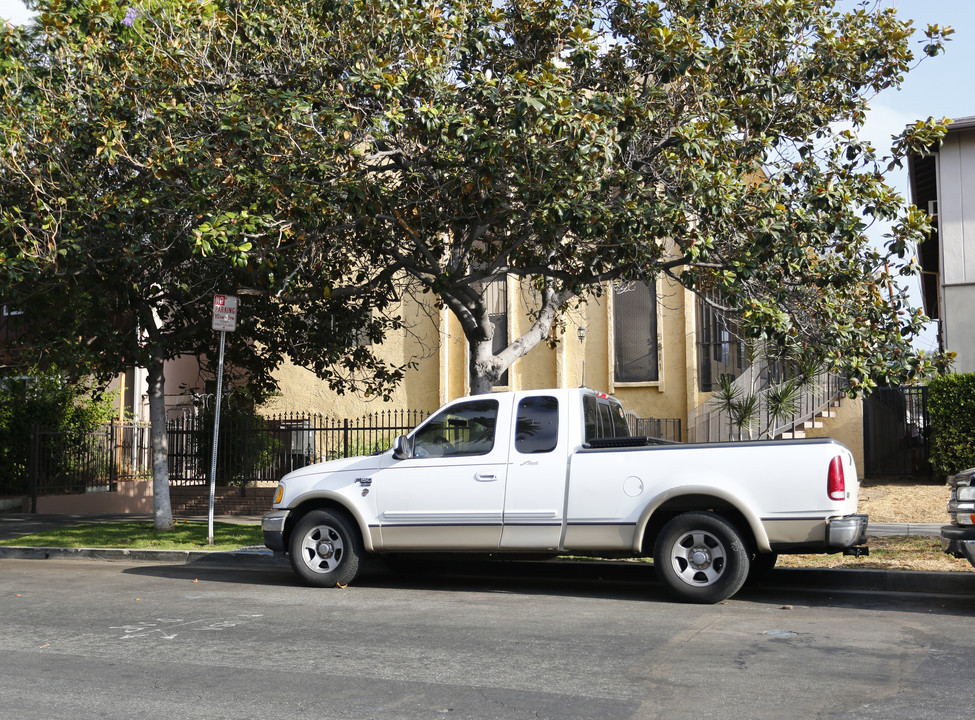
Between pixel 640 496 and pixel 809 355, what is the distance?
5.90 meters

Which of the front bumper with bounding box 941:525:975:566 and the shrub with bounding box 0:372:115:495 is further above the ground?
the shrub with bounding box 0:372:115:495

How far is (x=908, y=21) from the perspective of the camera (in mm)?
12766

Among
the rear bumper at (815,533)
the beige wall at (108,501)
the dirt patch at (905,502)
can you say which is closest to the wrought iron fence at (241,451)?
the beige wall at (108,501)

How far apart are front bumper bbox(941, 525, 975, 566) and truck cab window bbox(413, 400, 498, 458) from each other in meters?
4.15

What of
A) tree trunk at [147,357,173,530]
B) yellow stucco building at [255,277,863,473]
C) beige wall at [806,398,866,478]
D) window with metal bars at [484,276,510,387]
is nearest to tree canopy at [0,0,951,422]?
tree trunk at [147,357,173,530]

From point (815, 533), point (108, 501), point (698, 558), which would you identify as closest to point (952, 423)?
point (815, 533)

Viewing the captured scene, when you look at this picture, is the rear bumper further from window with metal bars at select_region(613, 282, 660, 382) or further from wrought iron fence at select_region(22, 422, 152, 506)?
window with metal bars at select_region(613, 282, 660, 382)

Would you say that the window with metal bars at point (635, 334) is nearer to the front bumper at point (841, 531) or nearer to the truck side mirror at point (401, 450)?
the truck side mirror at point (401, 450)

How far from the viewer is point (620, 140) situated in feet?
38.5

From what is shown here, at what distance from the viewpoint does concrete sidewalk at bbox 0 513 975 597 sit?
951 centimetres

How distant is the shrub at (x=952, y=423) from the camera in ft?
58.0

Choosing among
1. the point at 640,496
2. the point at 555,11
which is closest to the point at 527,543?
the point at 640,496

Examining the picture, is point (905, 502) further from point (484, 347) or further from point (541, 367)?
point (541, 367)

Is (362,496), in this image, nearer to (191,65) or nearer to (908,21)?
(191,65)
